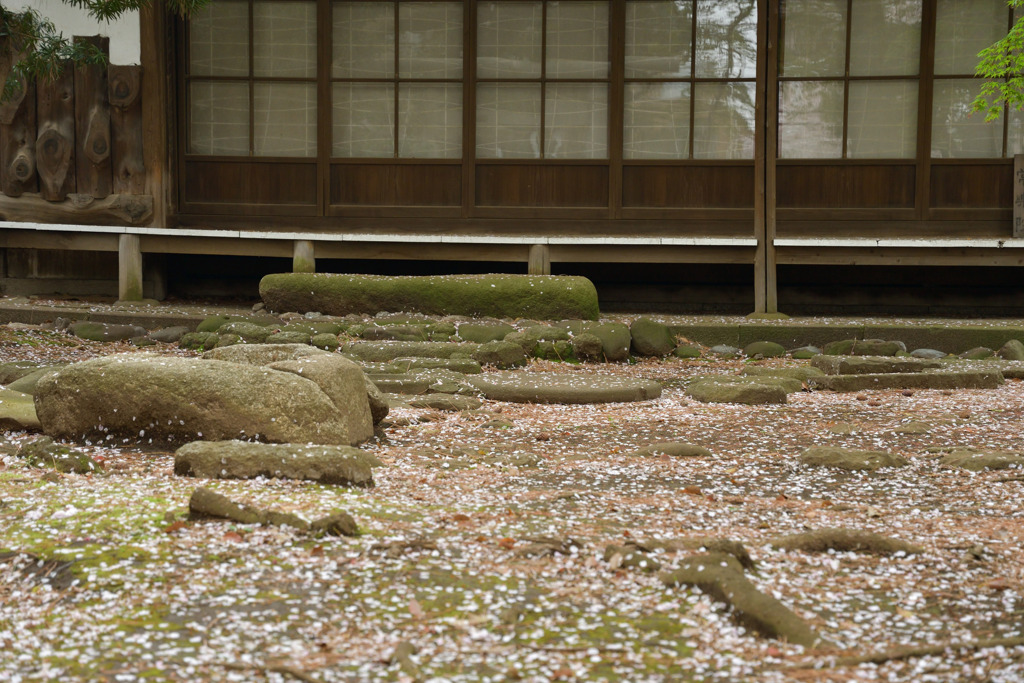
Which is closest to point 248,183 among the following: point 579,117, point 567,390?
point 579,117

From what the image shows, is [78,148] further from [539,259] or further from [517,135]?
[539,259]

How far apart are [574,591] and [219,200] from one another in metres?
9.02

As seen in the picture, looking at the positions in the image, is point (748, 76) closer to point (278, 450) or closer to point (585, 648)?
point (278, 450)

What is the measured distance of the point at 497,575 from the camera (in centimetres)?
352

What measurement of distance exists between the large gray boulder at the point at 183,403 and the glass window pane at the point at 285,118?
6.42 m

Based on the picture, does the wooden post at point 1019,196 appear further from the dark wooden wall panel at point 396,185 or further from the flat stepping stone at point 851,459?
the flat stepping stone at point 851,459

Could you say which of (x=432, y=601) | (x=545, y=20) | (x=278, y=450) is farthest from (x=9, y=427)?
(x=545, y=20)

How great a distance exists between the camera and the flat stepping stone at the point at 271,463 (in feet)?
15.0

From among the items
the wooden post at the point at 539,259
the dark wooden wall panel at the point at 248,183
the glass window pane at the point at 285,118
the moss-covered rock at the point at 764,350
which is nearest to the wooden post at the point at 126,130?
the dark wooden wall panel at the point at 248,183

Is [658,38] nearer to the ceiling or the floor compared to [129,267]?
nearer to the ceiling

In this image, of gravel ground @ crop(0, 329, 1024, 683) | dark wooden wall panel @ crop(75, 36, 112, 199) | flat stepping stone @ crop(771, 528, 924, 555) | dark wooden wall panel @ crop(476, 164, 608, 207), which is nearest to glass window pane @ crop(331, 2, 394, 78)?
dark wooden wall panel @ crop(476, 164, 608, 207)

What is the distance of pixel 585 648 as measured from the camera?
299 centimetres

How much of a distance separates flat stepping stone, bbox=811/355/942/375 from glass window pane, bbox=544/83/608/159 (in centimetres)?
383

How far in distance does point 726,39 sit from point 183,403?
7753 millimetres
